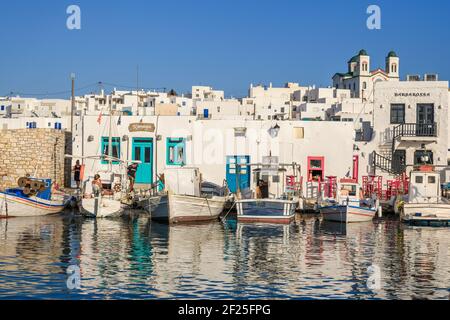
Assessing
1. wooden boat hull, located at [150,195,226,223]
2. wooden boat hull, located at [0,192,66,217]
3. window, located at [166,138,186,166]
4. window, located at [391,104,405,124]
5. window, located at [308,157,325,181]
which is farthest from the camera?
window, located at [391,104,405,124]

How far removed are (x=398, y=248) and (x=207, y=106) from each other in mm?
50103

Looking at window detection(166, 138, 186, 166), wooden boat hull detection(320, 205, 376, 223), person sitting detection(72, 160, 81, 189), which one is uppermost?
window detection(166, 138, 186, 166)

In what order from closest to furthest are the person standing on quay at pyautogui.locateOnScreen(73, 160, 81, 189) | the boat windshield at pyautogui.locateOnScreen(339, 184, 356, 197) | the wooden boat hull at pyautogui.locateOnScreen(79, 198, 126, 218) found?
the wooden boat hull at pyautogui.locateOnScreen(79, 198, 126, 218) < the boat windshield at pyautogui.locateOnScreen(339, 184, 356, 197) < the person standing on quay at pyautogui.locateOnScreen(73, 160, 81, 189)

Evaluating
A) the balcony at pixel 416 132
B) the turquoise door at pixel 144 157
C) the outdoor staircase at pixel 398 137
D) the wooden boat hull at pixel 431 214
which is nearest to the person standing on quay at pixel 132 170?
the turquoise door at pixel 144 157

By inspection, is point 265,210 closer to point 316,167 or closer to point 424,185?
point 424,185

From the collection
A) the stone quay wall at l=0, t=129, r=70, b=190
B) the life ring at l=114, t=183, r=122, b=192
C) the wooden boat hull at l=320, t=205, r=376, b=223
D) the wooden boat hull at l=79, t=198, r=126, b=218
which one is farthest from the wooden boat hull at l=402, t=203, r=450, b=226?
the stone quay wall at l=0, t=129, r=70, b=190

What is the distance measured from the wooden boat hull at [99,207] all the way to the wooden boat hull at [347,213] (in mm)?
10229

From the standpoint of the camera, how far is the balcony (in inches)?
1820

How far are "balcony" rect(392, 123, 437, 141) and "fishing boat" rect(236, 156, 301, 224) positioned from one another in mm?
9835

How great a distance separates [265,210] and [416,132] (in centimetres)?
1675

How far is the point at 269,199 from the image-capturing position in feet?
111

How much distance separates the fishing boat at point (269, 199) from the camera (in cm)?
3394

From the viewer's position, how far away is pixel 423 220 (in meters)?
34.6

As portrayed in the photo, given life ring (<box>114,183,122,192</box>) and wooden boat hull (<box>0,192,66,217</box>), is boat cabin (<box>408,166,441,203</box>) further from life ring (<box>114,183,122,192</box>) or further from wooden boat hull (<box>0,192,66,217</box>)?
wooden boat hull (<box>0,192,66,217</box>)
